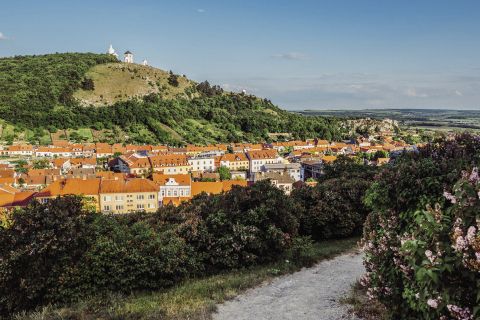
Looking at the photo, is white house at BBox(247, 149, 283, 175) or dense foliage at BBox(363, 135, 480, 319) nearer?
dense foliage at BBox(363, 135, 480, 319)

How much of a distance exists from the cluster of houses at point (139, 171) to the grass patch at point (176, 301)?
30.0 m

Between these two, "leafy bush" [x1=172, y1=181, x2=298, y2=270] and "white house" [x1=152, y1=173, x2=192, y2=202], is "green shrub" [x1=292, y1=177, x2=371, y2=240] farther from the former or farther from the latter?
"white house" [x1=152, y1=173, x2=192, y2=202]

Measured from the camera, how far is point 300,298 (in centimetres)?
899

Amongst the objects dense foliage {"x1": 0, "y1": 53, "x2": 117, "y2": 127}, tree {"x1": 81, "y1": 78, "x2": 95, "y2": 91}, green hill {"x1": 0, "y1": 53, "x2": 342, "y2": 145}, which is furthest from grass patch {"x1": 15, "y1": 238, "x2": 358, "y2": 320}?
tree {"x1": 81, "y1": 78, "x2": 95, "y2": 91}

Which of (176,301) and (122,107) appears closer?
(176,301)

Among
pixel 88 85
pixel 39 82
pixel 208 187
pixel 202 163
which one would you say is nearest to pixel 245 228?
pixel 208 187

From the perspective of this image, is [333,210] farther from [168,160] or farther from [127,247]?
[168,160]

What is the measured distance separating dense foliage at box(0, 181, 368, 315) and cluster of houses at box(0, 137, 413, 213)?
28.1 m

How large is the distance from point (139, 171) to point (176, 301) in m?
75.6

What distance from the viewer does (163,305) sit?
845 cm

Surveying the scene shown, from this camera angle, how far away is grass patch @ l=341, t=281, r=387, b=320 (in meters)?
7.56

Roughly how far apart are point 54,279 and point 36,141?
359ft

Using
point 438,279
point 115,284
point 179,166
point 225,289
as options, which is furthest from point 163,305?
point 179,166

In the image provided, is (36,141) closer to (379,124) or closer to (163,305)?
(163,305)
